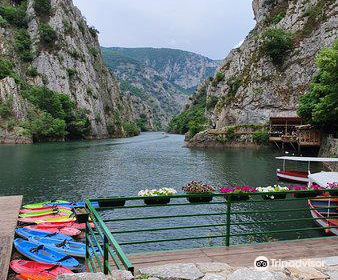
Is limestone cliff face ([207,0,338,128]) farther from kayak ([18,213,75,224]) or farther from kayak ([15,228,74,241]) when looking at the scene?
kayak ([15,228,74,241])

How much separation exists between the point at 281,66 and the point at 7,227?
93.2m

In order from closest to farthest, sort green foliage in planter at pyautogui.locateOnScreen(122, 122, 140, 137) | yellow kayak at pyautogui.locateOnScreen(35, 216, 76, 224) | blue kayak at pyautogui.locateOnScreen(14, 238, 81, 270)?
blue kayak at pyautogui.locateOnScreen(14, 238, 81, 270), yellow kayak at pyautogui.locateOnScreen(35, 216, 76, 224), green foliage in planter at pyautogui.locateOnScreen(122, 122, 140, 137)

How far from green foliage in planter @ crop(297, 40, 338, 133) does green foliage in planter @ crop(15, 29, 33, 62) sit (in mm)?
97840

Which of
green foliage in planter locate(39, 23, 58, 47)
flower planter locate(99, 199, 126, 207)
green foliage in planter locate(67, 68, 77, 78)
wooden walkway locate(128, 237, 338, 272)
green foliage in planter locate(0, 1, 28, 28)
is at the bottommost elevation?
wooden walkway locate(128, 237, 338, 272)

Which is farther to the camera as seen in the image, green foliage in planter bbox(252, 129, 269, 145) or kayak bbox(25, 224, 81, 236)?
green foliage in planter bbox(252, 129, 269, 145)

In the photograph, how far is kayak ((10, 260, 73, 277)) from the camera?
12.9 m

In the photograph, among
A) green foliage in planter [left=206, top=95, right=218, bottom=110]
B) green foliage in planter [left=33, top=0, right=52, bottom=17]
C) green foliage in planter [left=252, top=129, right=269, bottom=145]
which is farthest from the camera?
green foliage in planter [left=206, top=95, right=218, bottom=110]

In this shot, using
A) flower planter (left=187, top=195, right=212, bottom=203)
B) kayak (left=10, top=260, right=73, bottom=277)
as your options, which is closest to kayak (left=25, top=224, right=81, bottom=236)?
kayak (left=10, top=260, right=73, bottom=277)

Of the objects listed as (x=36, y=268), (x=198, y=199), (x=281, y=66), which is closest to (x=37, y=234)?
(x=36, y=268)

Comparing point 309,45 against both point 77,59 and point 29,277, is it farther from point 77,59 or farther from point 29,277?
point 29,277

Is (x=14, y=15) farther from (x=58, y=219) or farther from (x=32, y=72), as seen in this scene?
(x=58, y=219)

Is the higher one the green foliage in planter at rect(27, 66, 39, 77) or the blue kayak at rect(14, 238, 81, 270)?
the green foliage in planter at rect(27, 66, 39, 77)

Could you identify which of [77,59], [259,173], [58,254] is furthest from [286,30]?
[58,254]

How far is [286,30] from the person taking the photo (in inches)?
3927
